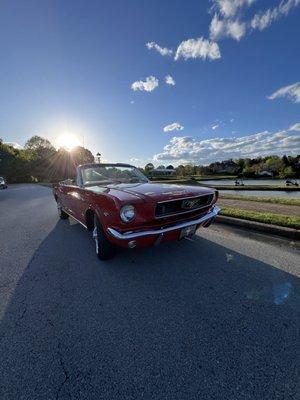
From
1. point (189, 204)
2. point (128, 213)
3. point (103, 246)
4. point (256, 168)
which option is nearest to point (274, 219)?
point (189, 204)

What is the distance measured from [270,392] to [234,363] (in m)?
0.27

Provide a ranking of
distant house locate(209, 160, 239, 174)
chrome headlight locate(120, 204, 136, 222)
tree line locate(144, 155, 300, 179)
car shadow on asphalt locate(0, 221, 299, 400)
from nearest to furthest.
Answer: car shadow on asphalt locate(0, 221, 299, 400) → chrome headlight locate(120, 204, 136, 222) → tree line locate(144, 155, 300, 179) → distant house locate(209, 160, 239, 174)

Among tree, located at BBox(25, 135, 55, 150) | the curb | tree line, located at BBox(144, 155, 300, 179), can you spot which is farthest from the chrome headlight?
tree, located at BBox(25, 135, 55, 150)

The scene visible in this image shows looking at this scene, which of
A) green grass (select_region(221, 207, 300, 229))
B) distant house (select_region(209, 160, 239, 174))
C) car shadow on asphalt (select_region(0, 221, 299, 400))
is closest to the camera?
car shadow on asphalt (select_region(0, 221, 299, 400))

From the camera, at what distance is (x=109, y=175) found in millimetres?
4895

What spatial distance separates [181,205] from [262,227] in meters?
2.37

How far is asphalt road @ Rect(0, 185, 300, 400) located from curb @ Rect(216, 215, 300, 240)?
0.57 metres

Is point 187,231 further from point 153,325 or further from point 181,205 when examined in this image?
point 153,325

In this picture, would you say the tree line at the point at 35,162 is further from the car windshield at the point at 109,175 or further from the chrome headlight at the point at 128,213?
the chrome headlight at the point at 128,213

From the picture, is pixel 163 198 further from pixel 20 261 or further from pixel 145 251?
pixel 20 261

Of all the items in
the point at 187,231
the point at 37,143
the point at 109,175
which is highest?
the point at 37,143

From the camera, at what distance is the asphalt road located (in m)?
1.58

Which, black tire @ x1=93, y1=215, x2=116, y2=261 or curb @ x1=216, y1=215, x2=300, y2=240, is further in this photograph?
curb @ x1=216, y1=215, x2=300, y2=240

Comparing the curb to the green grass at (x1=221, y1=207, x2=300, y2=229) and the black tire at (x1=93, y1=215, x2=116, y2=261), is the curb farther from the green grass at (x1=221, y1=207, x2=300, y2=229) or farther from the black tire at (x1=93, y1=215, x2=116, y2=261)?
the black tire at (x1=93, y1=215, x2=116, y2=261)
